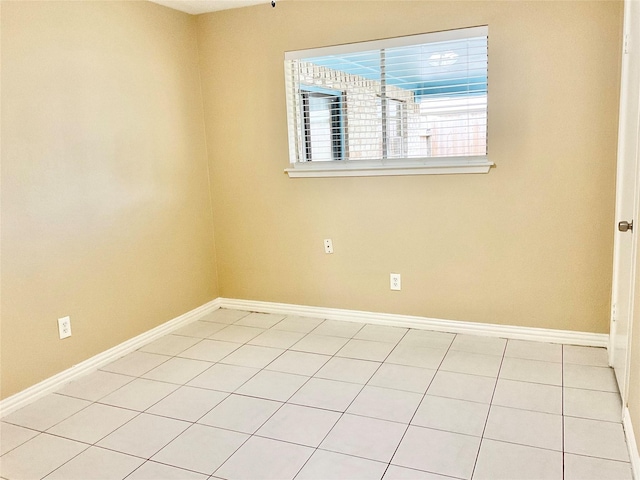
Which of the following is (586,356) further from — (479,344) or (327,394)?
(327,394)

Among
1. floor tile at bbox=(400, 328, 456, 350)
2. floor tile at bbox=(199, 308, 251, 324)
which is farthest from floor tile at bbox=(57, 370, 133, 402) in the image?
floor tile at bbox=(400, 328, 456, 350)

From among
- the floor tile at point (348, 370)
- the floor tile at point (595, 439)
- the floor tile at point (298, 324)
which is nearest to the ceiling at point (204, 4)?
the floor tile at point (298, 324)

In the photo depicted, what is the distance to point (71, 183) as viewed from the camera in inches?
114

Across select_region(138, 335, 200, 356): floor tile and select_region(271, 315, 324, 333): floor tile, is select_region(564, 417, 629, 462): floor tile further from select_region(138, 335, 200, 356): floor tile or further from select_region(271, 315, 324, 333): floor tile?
select_region(138, 335, 200, 356): floor tile

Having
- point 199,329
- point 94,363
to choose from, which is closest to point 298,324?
point 199,329

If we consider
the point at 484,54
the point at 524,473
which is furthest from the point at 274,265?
the point at 524,473

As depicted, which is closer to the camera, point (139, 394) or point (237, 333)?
point (139, 394)

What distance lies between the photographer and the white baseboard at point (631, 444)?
1.83 metres

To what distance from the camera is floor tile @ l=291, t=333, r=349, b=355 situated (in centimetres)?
321

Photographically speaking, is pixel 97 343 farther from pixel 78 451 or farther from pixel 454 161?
pixel 454 161

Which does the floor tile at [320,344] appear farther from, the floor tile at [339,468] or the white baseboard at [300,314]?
the floor tile at [339,468]

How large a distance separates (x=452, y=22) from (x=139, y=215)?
238 cm

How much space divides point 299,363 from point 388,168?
55.9 inches

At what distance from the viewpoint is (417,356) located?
304 cm
